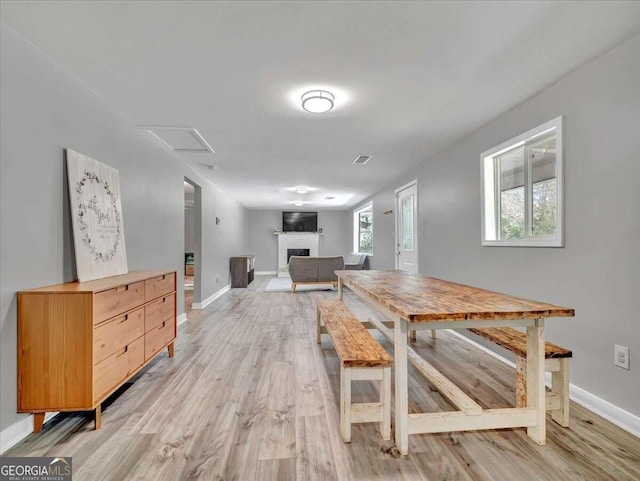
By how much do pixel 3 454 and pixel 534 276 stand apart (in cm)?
350

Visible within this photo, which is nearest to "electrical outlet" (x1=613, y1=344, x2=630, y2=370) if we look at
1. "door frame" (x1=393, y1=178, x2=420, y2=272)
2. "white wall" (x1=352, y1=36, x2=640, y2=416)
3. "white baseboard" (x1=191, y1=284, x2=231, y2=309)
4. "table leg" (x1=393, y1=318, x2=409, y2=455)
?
"white wall" (x1=352, y1=36, x2=640, y2=416)

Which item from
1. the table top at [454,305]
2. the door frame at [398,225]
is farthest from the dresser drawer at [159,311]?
the door frame at [398,225]

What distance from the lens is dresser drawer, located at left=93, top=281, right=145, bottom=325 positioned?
5.71ft

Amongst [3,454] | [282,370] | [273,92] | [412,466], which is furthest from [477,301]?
[3,454]

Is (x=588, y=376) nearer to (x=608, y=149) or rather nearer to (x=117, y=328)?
(x=608, y=149)

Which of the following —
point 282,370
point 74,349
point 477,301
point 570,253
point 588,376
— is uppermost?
point 570,253

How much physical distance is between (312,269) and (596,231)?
17.4 feet

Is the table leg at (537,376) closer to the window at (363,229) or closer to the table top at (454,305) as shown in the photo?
the table top at (454,305)

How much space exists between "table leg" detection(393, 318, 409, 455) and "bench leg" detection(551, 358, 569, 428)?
0.94m

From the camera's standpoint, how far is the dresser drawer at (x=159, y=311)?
2.38 meters

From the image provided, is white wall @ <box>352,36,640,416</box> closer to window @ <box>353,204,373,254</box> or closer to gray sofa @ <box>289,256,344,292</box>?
gray sofa @ <box>289,256,344,292</box>

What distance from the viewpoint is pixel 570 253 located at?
212cm

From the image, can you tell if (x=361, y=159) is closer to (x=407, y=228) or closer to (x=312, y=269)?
(x=407, y=228)

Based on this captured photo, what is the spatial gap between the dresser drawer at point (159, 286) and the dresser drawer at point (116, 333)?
0.17m
